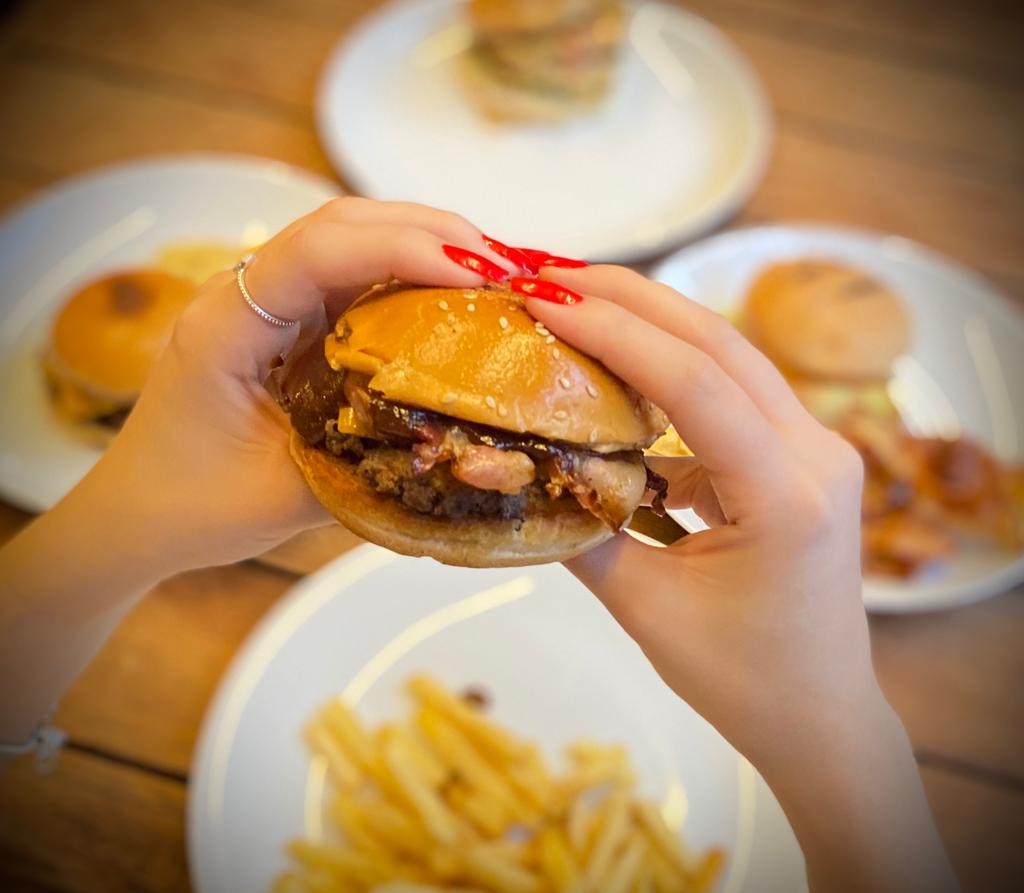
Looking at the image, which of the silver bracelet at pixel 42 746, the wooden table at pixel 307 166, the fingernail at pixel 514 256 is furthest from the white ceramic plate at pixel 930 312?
the silver bracelet at pixel 42 746

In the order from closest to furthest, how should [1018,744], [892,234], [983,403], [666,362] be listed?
[666,362] → [1018,744] → [983,403] → [892,234]

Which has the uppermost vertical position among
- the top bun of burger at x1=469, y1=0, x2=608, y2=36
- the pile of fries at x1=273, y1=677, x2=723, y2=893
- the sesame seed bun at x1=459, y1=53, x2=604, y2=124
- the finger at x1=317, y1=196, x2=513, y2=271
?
the top bun of burger at x1=469, y1=0, x2=608, y2=36

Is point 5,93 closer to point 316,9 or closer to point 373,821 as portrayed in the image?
point 316,9

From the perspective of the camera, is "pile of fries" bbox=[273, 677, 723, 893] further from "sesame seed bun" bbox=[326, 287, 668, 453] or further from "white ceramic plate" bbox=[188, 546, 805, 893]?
"sesame seed bun" bbox=[326, 287, 668, 453]

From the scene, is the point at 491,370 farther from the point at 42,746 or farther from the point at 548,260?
the point at 42,746

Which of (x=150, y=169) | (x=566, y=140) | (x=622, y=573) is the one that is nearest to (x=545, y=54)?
(x=566, y=140)

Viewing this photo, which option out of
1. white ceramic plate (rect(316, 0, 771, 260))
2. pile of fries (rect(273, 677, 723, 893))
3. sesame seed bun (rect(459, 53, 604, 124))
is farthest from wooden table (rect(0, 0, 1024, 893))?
sesame seed bun (rect(459, 53, 604, 124))

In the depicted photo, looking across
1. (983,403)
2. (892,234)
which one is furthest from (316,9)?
(983,403)
